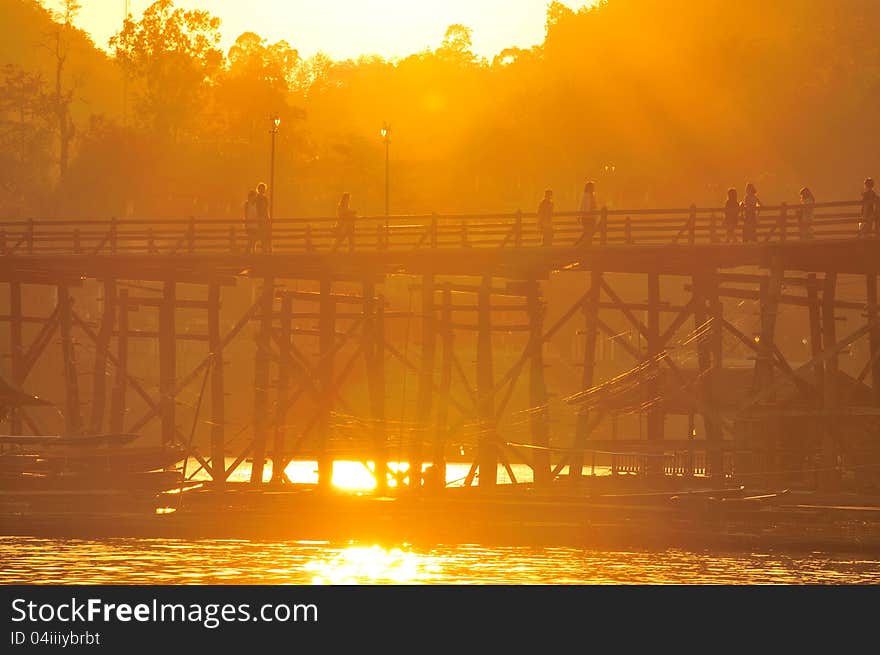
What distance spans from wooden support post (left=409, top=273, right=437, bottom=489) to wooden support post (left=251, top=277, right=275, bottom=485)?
13.0ft

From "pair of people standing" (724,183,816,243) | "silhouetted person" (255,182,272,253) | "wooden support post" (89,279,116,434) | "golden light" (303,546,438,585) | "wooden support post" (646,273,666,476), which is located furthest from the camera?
"wooden support post" (89,279,116,434)

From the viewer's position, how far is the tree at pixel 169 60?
10312 centimetres

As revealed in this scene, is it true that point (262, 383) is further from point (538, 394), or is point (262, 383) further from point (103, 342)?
point (538, 394)

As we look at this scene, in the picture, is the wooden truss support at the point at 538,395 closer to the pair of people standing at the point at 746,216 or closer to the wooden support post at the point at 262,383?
the pair of people standing at the point at 746,216

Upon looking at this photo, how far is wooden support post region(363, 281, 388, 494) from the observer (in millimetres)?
42500

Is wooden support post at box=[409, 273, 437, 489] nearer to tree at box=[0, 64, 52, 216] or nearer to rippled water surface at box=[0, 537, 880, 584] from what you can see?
rippled water surface at box=[0, 537, 880, 584]

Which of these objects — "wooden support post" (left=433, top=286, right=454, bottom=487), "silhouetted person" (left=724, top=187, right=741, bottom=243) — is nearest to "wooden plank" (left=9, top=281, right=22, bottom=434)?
"wooden support post" (left=433, top=286, right=454, bottom=487)

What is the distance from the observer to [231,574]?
108ft

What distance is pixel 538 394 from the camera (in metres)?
42.5

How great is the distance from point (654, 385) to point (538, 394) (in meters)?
2.91

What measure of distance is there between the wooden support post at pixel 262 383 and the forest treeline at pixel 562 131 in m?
53.0

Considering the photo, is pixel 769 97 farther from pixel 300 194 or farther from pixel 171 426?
pixel 171 426

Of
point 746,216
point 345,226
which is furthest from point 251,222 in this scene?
point 746,216
